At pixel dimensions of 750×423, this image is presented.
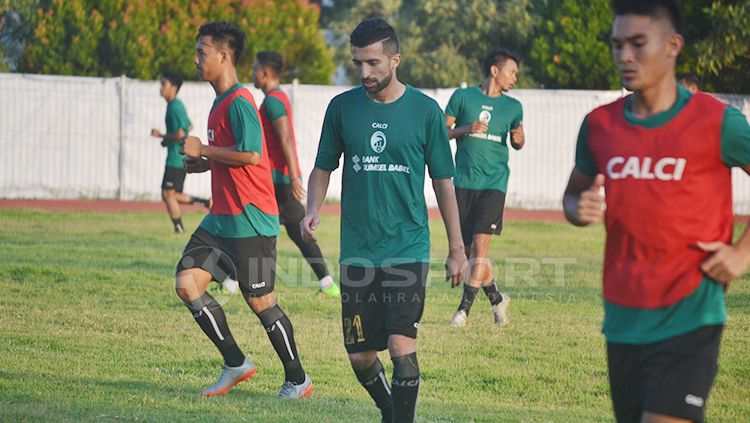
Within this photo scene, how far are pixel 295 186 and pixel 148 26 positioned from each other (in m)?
19.4

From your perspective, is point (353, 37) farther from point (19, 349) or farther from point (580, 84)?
point (580, 84)

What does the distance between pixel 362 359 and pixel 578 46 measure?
74.8 feet

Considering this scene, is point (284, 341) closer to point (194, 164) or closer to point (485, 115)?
point (194, 164)

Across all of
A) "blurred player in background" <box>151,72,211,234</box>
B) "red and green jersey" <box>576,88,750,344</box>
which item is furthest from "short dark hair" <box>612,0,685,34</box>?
"blurred player in background" <box>151,72,211,234</box>

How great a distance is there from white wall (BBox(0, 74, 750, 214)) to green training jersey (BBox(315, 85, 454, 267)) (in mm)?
18956

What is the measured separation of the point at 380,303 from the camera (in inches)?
245

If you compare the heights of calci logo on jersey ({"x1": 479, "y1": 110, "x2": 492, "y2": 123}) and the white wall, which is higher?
calci logo on jersey ({"x1": 479, "y1": 110, "x2": 492, "y2": 123})

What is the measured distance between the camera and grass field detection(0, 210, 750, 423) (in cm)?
730

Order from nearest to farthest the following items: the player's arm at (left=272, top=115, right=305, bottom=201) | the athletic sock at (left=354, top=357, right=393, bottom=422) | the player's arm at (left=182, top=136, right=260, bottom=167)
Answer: the athletic sock at (left=354, top=357, right=393, bottom=422)
the player's arm at (left=182, top=136, right=260, bottom=167)
the player's arm at (left=272, top=115, right=305, bottom=201)

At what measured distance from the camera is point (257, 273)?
7.72 meters

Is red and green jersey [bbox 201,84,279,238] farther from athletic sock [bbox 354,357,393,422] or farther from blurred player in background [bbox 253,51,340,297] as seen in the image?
blurred player in background [bbox 253,51,340,297]

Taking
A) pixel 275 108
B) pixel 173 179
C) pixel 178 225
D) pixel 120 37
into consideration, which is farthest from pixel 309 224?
pixel 120 37

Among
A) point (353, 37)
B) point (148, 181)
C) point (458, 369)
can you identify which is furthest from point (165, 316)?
point (148, 181)

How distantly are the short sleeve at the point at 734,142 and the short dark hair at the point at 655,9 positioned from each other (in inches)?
18.2
